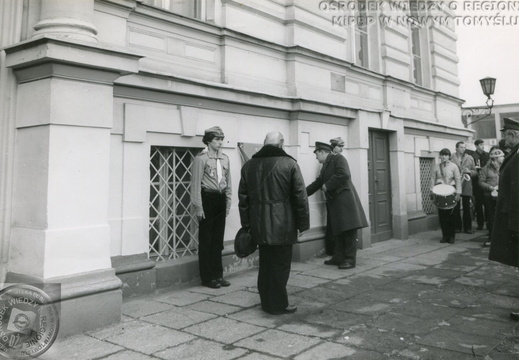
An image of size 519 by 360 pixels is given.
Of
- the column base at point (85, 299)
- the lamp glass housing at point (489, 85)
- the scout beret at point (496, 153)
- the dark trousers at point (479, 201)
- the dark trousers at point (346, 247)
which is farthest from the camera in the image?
the lamp glass housing at point (489, 85)

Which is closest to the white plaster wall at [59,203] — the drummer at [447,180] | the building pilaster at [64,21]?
the building pilaster at [64,21]

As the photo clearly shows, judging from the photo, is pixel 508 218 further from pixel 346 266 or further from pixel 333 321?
pixel 346 266

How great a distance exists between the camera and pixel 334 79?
325 inches

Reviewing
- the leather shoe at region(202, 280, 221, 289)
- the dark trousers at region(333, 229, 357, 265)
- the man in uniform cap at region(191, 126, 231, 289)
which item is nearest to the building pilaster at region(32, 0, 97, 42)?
the man in uniform cap at region(191, 126, 231, 289)

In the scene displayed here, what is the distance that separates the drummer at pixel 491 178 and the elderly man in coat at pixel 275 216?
530 centimetres

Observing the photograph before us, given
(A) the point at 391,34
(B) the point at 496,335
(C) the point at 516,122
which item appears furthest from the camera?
(A) the point at 391,34

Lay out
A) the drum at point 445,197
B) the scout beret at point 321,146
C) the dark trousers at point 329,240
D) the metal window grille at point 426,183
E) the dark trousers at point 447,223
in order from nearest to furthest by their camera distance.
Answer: the scout beret at point 321,146 → the dark trousers at point 329,240 → the drum at point 445,197 → the dark trousers at point 447,223 → the metal window grille at point 426,183

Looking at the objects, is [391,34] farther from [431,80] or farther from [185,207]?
[185,207]

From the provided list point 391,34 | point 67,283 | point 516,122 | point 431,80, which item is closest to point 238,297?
point 67,283

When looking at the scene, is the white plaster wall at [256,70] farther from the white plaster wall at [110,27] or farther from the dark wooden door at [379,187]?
the dark wooden door at [379,187]

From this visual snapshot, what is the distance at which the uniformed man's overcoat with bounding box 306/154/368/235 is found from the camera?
665cm

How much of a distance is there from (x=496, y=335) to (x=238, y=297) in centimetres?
263

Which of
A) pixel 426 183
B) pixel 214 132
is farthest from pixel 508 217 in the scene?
pixel 426 183

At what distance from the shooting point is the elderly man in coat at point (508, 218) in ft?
13.6
